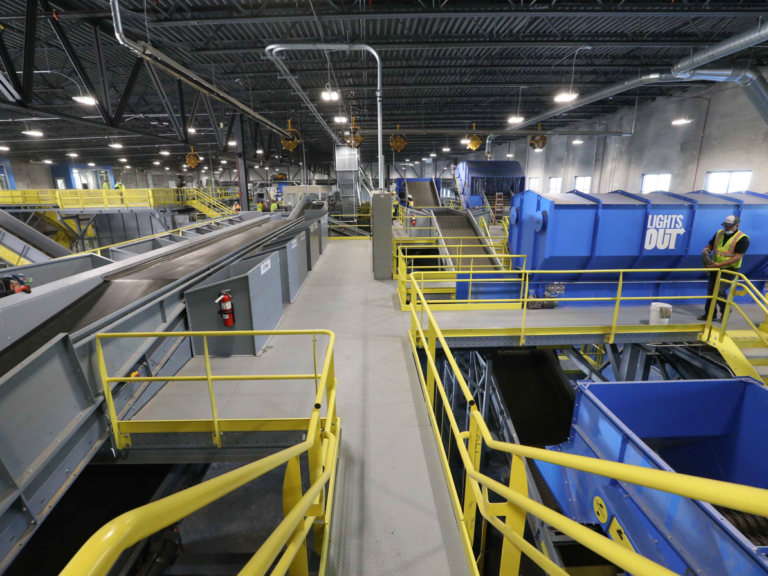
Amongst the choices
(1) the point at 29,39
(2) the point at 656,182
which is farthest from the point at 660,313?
(2) the point at 656,182

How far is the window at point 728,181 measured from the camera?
14062 mm

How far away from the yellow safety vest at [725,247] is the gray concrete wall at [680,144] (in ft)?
31.4

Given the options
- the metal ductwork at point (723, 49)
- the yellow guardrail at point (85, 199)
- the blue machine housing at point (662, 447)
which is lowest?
the blue machine housing at point (662, 447)

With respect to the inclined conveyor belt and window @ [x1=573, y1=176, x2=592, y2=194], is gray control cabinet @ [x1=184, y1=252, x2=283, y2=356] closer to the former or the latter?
the inclined conveyor belt

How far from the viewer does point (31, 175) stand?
37500 mm

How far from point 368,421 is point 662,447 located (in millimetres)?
Answer: 4305

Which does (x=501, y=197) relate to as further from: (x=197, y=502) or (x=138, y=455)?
(x=197, y=502)

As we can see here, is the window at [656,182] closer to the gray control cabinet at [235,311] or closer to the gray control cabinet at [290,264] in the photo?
the gray control cabinet at [290,264]

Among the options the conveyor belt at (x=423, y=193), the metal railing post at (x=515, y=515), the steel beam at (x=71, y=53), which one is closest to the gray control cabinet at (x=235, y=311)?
the metal railing post at (x=515, y=515)

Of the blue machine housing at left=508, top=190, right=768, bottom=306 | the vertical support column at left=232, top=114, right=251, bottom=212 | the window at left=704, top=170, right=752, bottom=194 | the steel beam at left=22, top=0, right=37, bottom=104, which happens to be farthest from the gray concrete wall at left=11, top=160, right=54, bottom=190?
the window at left=704, top=170, right=752, bottom=194

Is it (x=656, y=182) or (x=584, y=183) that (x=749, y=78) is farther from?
(x=584, y=183)

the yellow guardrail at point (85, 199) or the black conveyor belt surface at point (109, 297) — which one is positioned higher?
the yellow guardrail at point (85, 199)

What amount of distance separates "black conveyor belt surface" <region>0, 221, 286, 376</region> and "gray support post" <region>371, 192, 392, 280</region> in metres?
4.08

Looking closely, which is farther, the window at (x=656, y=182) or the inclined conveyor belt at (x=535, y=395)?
the window at (x=656, y=182)
